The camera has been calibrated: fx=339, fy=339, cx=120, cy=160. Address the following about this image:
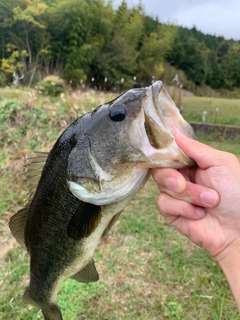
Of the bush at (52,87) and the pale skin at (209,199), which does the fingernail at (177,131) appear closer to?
the pale skin at (209,199)

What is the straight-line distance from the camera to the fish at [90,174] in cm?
104

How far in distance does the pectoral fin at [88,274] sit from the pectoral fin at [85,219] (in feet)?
0.81

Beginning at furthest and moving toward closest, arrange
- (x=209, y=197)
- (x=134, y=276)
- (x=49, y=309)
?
(x=134, y=276) < (x=49, y=309) < (x=209, y=197)

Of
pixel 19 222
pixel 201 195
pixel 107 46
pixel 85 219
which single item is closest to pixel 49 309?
pixel 19 222

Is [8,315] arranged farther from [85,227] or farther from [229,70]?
[229,70]

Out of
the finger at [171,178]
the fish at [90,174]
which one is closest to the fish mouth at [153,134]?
the fish at [90,174]

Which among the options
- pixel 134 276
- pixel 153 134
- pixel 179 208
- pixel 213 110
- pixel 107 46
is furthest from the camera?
pixel 107 46

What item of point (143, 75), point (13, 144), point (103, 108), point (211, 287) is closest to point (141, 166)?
point (103, 108)

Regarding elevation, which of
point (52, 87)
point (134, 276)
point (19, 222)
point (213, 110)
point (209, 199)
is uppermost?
point (209, 199)

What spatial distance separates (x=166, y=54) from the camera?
2073 centimetres

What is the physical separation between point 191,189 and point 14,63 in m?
17.1

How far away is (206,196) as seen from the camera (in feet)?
4.01

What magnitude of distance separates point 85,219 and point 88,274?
367 mm

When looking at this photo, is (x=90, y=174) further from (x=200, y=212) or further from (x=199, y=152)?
(x=200, y=212)
